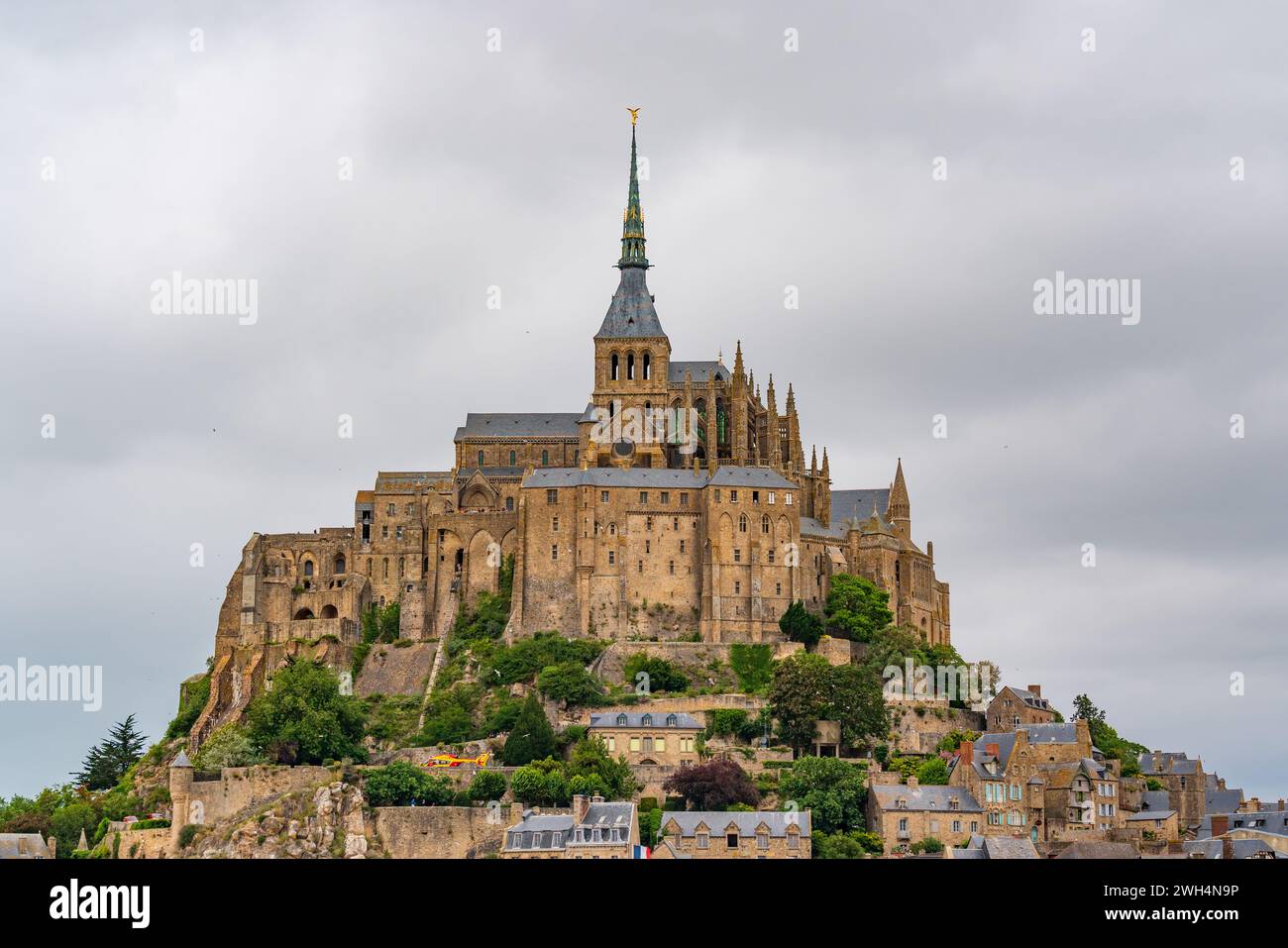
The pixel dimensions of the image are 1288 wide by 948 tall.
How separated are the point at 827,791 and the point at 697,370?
35.1 meters

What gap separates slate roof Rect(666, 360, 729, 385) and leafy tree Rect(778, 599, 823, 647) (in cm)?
1609

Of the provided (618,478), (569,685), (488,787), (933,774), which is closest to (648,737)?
(569,685)

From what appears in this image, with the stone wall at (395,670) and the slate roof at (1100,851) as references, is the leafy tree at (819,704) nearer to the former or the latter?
the slate roof at (1100,851)

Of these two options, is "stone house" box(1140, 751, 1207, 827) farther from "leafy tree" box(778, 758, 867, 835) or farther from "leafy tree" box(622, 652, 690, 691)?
"leafy tree" box(622, 652, 690, 691)

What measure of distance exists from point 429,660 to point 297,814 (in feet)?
69.6

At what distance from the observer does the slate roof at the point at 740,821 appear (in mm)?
78438

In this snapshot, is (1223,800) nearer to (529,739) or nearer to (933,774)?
(933,774)

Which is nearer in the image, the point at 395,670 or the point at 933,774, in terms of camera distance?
the point at 933,774

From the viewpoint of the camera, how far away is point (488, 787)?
8469cm

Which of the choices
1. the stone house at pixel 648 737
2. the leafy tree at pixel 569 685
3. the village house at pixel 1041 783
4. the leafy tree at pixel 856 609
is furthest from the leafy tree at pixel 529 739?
the leafy tree at pixel 856 609

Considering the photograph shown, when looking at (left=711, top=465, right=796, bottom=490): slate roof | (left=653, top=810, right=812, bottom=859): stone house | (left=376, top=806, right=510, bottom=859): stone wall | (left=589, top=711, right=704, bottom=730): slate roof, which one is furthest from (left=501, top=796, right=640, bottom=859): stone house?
(left=711, top=465, right=796, bottom=490): slate roof

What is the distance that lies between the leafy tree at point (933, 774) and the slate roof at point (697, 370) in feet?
100
